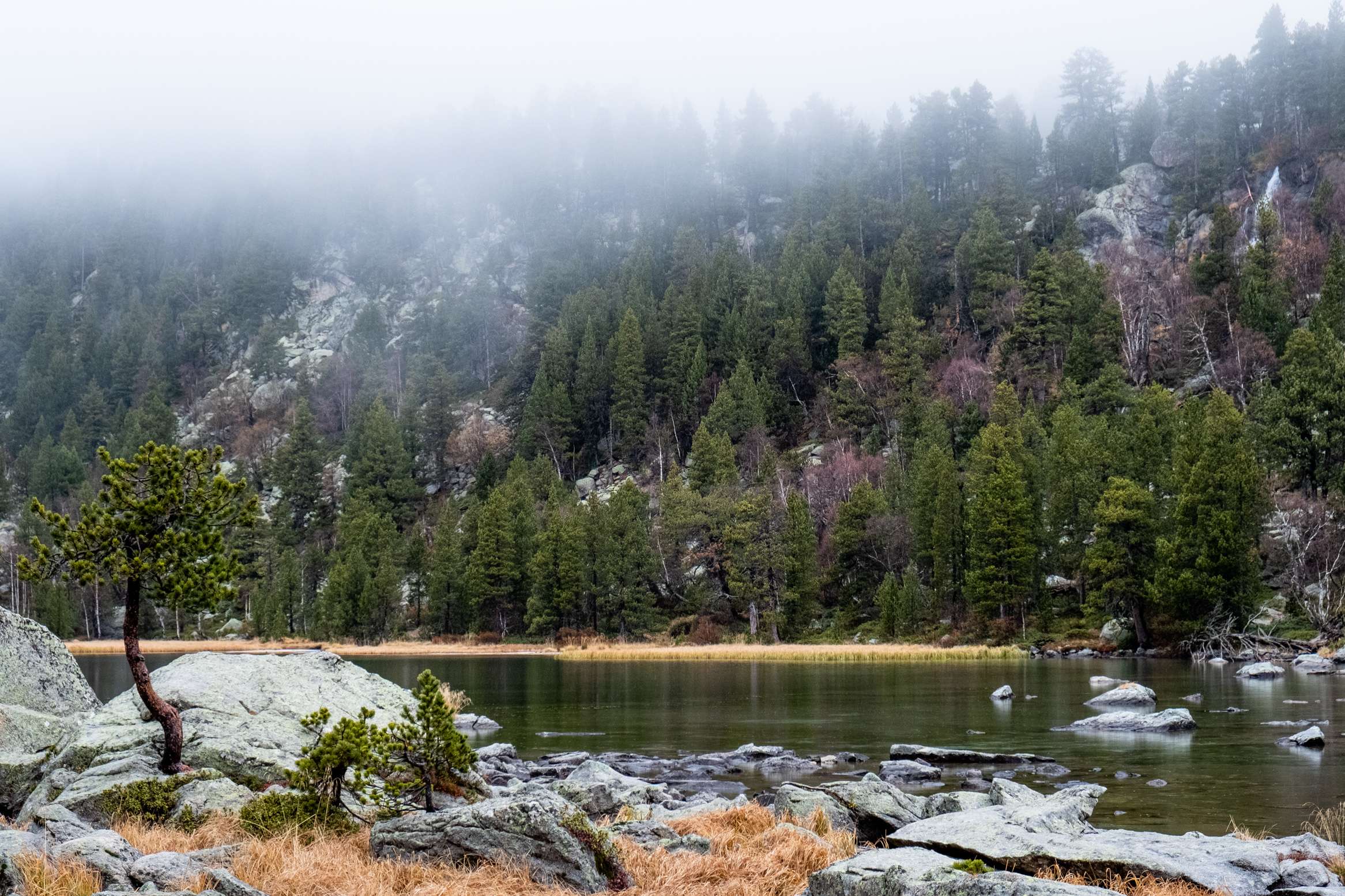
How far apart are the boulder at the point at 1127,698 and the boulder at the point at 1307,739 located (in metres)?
8.33

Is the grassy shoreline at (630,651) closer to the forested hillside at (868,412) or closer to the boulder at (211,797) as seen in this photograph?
the forested hillside at (868,412)

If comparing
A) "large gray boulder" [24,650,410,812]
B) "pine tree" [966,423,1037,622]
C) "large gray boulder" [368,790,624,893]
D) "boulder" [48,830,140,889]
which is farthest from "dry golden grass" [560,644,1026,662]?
"boulder" [48,830,140,889]

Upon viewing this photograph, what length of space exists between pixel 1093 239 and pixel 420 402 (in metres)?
100

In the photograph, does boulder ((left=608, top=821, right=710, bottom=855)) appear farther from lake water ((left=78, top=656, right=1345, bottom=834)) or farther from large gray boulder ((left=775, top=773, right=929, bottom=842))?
lake water ((left=78, top=656, right=1345, bottom=834))

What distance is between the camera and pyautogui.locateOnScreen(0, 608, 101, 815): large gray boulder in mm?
16859

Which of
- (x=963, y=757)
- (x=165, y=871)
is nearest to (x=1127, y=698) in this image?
(x=963, y=757)

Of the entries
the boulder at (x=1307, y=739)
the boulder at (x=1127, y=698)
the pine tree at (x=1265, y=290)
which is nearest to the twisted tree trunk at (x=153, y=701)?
the boulder at (x=1307, y=739)

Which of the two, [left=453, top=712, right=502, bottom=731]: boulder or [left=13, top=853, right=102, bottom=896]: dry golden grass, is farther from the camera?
[left=453, top=712, right=502, bottom=731]: boulder

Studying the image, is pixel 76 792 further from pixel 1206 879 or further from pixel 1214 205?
pixel 1214 205

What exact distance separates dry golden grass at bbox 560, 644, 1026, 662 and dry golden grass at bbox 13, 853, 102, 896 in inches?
2556

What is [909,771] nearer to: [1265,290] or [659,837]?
[659,837]

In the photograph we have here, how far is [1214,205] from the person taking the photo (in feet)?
428

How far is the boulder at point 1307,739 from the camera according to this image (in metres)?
28.9

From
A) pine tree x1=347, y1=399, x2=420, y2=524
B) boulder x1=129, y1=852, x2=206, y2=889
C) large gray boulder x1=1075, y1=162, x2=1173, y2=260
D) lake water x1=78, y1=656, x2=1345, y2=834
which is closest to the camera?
boulder x1=129, y1=852, x2=206, y2=889
